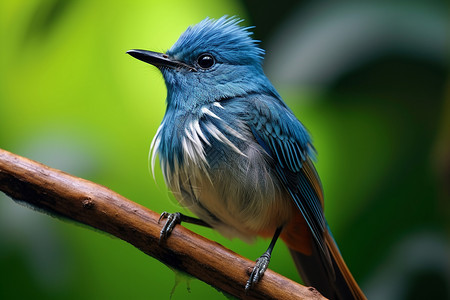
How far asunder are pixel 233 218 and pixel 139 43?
0.89 metres

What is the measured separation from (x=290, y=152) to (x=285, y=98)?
25.9 inches

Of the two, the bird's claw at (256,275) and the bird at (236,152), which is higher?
the bird at (236,152)

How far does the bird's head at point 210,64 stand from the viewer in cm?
152

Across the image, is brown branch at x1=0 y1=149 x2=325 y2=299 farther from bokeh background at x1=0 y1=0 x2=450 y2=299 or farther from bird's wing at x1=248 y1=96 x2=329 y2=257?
bokeh background at x1=0 y1=0 x2=450 y2=299

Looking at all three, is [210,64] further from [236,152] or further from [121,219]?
[121,219]

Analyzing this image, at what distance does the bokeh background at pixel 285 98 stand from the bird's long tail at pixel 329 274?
0.27 meters

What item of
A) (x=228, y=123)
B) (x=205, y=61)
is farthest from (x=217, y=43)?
(x=228, y=123)

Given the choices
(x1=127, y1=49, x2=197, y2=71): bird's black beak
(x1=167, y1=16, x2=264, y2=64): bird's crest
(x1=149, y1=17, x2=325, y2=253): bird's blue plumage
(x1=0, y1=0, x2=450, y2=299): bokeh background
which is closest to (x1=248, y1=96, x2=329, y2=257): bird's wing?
(x1=149, y1=17, x2=325, y2=253): bird's blue plumage

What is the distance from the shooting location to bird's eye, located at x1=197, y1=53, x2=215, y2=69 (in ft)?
5.15

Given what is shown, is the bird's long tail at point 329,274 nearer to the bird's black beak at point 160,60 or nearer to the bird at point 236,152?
the bird at point 236,152

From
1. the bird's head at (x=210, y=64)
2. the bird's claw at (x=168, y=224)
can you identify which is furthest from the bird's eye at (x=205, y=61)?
the bird's claw at (x=168, y=224)

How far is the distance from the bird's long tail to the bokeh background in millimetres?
275

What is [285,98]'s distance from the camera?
2121mm

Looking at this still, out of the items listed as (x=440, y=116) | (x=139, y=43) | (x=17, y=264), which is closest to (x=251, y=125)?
(x=139, y=43)
